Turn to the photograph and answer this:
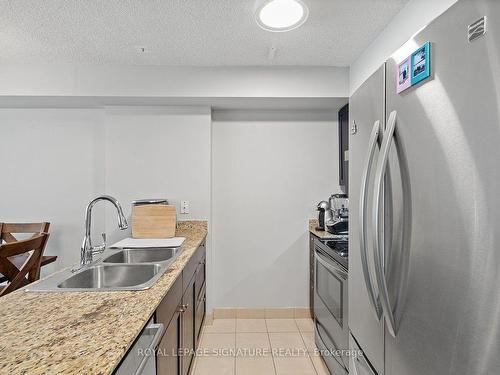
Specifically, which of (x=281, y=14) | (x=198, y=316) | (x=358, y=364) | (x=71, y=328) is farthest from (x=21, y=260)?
(x=281, y=14)

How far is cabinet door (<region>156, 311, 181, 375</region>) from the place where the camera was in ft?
3.91

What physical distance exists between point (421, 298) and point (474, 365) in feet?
0.59

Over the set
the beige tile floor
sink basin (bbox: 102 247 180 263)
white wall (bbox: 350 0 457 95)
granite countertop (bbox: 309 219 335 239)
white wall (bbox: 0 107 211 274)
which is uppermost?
white wall (bbox: 350 0 457 95)

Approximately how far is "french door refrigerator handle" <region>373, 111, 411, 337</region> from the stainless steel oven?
86 centimetres

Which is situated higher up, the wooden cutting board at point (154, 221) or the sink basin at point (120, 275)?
the wooden cutting board at point (154, 221)

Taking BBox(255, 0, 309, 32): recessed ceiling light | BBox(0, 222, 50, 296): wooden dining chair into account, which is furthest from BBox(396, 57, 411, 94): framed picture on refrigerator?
BBox(0, 222, 50, 296): wooden dining chair

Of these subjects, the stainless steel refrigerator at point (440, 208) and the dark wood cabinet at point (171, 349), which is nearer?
the stainless steel refrigerator at point (440, 208)

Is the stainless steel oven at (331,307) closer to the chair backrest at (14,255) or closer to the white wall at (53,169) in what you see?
the chair backrest at (14,255)

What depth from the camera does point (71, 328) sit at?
0.88 metres

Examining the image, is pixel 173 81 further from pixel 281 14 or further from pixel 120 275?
pixel 120 275

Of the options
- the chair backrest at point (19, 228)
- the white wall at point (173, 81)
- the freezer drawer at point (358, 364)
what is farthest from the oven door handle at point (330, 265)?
the chair backrest at point (19, 228)

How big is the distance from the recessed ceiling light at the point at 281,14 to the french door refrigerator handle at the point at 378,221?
1.16 metres

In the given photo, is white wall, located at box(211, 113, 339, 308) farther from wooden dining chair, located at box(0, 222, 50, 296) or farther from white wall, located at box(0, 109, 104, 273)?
wooden dining chair, located at box(0, 222, 50, 296)

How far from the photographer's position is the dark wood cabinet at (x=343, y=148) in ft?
9.25
